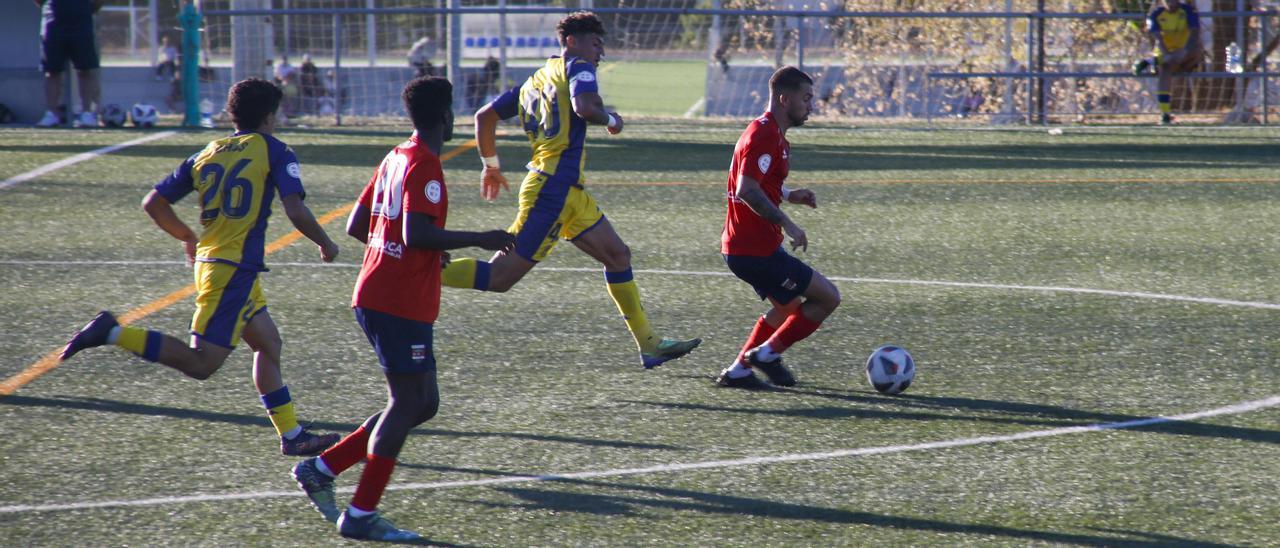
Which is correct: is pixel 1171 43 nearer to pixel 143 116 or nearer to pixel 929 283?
pixel 929 283

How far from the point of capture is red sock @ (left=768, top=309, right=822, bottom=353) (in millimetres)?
7125

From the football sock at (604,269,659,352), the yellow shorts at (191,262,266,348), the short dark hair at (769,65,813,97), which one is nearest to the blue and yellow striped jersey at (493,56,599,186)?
the football sock at (604,269,659,352)

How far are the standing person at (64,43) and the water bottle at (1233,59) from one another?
647 inches

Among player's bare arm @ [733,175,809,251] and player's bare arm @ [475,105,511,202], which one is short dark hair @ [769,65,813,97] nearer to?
player's bare arm @ [733,175,809,251]

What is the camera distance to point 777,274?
278 inches

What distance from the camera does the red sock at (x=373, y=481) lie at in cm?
488

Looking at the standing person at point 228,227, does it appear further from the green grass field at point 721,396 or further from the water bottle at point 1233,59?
the water bottle at point 1233,59

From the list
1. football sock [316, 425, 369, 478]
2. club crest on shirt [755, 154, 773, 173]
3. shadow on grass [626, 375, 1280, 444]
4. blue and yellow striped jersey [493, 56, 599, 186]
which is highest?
blue and yellow striped jersey [493, 56, 599, 186]

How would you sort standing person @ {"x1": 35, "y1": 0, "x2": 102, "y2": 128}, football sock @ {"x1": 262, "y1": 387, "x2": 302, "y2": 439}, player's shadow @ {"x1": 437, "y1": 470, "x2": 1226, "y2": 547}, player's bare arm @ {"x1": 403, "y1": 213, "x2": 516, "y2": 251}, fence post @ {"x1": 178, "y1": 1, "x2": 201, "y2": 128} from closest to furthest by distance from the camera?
player's bare arm @ {"x1": 403, "y1": 213, "x2": 516, "y2": 251}
player's shadow @ {"x1": 437, "y1": 470, "x2": 1226, "y2": 547}
football sock @ {"x1": 262, "y1": 387, "x2": 302, "y2": 439}
standing person @ {"x1": 35, "y1": 0, "x2": 102, "y2": 128}
fence post @ {"x1": 178, "y1": 1, "x2": 201, "y2": 128}

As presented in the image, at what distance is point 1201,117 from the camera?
2152 cm

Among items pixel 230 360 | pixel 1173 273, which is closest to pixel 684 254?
pixel 1173 273

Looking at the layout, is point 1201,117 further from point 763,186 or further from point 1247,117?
point 763,186

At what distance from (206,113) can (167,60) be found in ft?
36.0

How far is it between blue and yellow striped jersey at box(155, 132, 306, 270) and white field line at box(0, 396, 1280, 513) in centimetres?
102
